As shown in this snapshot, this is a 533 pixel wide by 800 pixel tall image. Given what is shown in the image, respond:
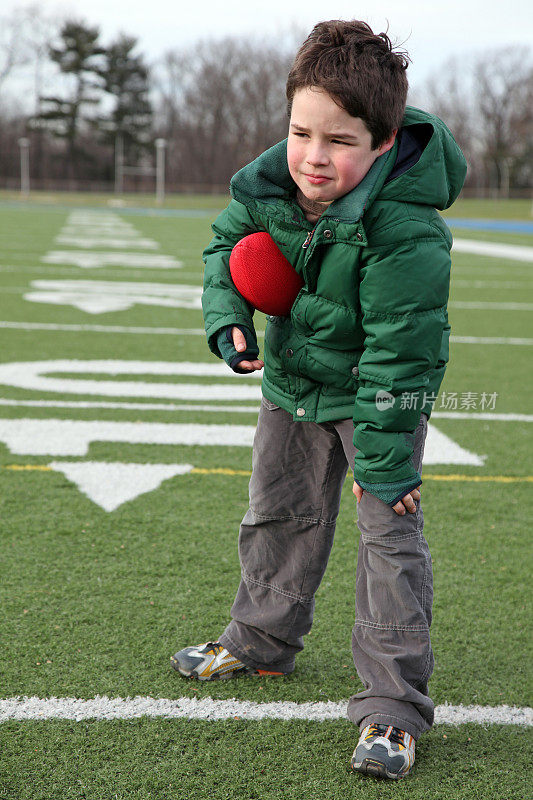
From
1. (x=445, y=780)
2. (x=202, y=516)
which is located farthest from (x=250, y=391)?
(x=445, y=780)

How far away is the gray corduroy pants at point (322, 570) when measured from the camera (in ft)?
7.09

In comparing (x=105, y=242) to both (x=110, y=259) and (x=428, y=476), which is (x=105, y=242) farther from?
(x=428, y=476)

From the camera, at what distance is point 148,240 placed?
765 inches

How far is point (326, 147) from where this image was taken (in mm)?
1938

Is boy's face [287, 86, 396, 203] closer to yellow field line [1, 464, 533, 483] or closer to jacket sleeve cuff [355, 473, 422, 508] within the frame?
jacket sleeve cuff [355, 473, 422, 508]

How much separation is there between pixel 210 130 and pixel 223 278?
71.9 metres

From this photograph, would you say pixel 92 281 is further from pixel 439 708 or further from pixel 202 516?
pixel 439 708

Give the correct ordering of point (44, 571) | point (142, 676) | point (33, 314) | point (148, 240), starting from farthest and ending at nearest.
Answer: point (148, 240), point (33, 314), point (44, 571), point (142, 676)

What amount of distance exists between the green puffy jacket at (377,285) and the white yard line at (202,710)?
758 mm

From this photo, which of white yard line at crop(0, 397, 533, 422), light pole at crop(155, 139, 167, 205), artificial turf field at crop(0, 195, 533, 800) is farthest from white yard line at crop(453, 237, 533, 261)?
light pole at crop(155, 139, 167, 205)

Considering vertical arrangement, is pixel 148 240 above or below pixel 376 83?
below

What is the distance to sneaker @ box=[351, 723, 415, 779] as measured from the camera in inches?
82.7

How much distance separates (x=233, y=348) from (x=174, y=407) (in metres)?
3.32

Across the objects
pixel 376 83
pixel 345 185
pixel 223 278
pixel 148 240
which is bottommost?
pixel 148 240
